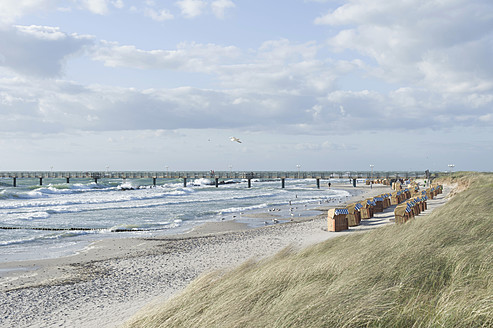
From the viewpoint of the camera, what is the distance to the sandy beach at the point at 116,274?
332 inches

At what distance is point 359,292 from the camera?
5.06 m

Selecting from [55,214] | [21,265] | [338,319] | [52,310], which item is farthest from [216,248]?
[55,214]

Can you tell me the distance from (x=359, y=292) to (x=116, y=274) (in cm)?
848

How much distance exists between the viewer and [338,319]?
4.27m

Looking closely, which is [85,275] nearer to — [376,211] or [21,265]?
[21,265]

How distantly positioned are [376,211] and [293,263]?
700 inches

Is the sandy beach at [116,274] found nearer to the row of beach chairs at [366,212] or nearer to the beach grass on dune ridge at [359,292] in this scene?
the row of beach chairs at [366,212]

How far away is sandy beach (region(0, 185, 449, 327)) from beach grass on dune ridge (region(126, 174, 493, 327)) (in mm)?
2593

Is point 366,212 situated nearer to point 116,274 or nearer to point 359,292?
point 116,274

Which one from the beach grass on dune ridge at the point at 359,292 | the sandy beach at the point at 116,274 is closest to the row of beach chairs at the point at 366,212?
the sandy beach at the point at 116,274

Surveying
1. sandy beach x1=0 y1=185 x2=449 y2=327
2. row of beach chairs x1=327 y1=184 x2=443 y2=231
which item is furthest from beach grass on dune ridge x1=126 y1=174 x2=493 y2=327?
row of beach chairs x1=327 y1=184 x2=443 y2=231

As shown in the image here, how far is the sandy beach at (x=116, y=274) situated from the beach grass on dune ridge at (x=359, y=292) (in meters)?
2.59

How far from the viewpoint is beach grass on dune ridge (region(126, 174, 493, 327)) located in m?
4.26

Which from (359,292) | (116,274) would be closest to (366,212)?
(116,274)
